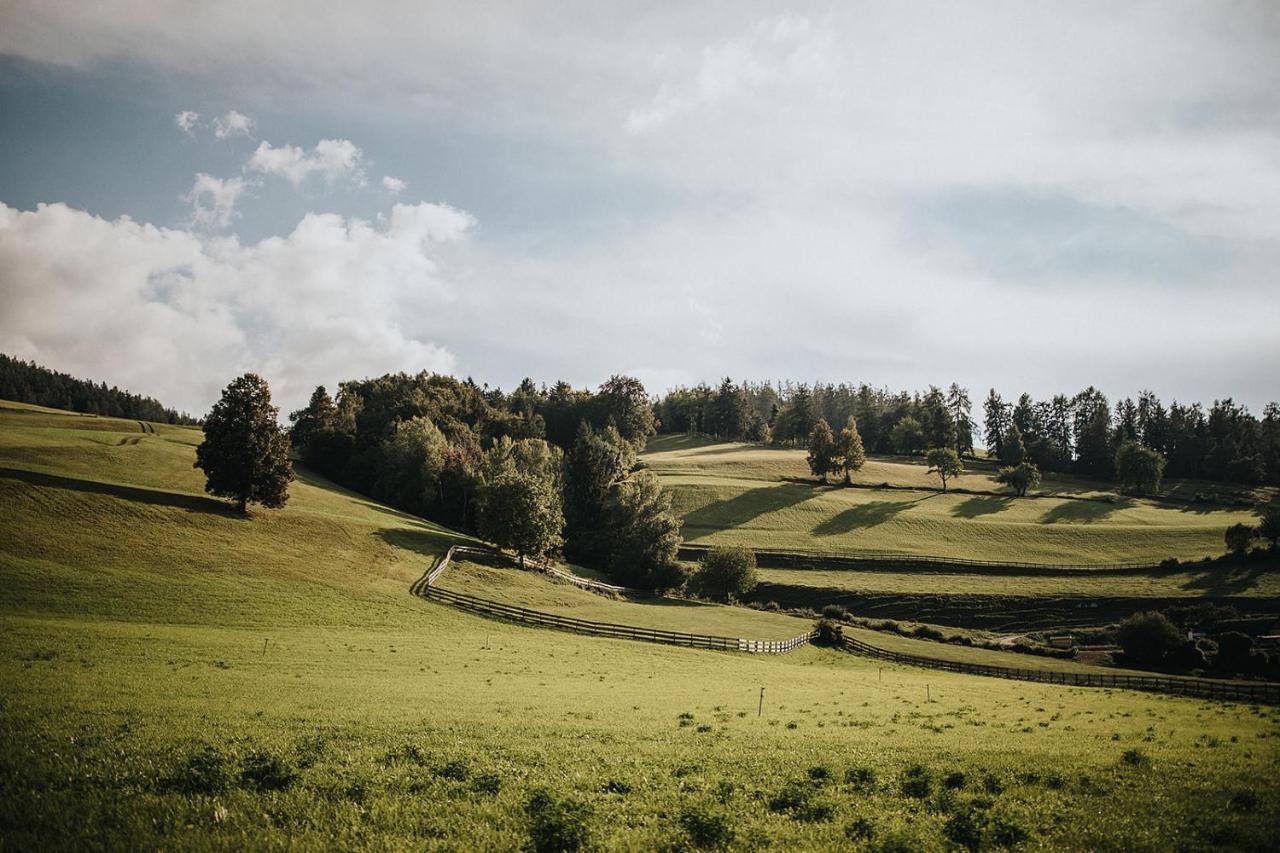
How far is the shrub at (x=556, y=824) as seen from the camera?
9.23 m

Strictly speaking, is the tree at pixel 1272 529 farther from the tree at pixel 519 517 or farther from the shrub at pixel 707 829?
the shrub at pixel 707 829

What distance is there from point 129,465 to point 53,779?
82197mm

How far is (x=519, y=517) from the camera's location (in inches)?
2889

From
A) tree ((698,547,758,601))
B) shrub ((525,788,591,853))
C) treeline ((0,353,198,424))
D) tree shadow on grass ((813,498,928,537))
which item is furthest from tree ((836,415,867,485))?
treeline ((0,353,198,424))

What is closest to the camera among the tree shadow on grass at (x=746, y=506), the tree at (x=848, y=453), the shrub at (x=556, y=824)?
the shrub at (x=556, y=824)

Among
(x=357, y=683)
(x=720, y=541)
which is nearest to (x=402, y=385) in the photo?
(x=720, y=541)

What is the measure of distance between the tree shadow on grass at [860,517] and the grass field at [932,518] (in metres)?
0.17

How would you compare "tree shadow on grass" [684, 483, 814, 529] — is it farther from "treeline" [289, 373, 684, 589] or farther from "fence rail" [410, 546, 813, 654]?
"fence rail" [410, 546, 813, 654]

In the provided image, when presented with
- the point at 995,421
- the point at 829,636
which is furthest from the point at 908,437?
the point at 829,636

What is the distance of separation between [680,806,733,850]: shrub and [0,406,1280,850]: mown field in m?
0.05

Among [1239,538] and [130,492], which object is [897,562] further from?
[130,492]

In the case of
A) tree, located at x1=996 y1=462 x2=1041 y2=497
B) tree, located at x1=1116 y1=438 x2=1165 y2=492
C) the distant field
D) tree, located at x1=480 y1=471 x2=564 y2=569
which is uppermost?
tree, located at x1=1116 y1=438 x2=1165 y2=492

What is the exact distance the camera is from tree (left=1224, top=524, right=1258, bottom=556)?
85.4 meters

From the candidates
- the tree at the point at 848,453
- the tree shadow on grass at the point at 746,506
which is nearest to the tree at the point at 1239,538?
the tree at the point at 848,453
